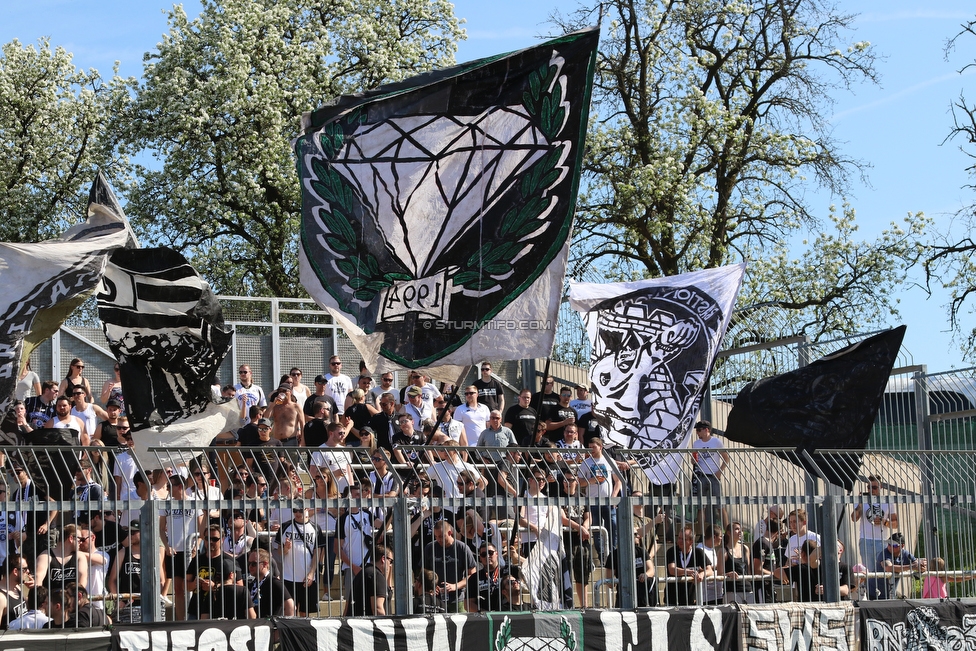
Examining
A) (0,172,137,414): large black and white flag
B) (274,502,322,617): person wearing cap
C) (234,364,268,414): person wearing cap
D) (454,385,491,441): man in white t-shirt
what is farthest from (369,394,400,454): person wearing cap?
(0,172,137,414): large black and white flag

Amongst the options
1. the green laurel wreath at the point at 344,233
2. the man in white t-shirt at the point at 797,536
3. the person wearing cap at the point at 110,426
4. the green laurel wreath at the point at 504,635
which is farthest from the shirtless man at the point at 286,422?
the man in white t-shirt at the point at 797,536

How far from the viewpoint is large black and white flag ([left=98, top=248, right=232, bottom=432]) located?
13117mm

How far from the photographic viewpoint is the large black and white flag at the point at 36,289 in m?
12.0

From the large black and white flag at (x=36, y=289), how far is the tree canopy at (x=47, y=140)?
21.0m

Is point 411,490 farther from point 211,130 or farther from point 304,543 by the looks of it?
point 211,130

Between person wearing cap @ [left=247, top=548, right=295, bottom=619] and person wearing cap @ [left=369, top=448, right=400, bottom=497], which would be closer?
person wearing cap @ [left=247, top=548, right=295, bottom=619]

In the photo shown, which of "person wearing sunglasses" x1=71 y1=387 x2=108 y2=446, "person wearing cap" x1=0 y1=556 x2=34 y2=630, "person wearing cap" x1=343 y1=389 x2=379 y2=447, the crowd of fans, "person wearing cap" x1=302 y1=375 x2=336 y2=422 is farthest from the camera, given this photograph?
"person wearing cap" x1=302 y1=375 x2=336 y2=422

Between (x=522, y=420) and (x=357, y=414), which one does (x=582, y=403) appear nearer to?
(x=522, y=420)

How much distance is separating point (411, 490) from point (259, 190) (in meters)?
20.3

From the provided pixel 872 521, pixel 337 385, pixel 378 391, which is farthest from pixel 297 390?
pixel 872 521

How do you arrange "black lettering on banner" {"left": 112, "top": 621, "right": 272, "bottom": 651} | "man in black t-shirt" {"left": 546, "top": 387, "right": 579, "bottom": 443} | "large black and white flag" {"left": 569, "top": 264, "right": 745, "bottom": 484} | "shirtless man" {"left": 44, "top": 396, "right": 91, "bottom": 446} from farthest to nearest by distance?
"man in black t-shirt" {"left": 546, "top": 387, "right": 579, "bottom": 443} → "large black and white flag" {"left": 569, "top": 264, "right": 745, "bottom": 484} → "shirtless man" {"left": 44, "top": 396, "right": 91, "bottom": 446} → "black lettering on banner" {"left": 112, "top": 621, "right": 272, "bottom": 651}

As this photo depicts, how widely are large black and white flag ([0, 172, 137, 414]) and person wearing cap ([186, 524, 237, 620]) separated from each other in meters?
2.09

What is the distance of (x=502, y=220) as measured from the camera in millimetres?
13273

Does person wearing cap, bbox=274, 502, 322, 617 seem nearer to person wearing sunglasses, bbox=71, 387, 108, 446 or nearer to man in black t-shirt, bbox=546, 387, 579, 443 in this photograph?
person wearing sunglasses, bbox=71, 387, 108, 446
